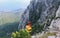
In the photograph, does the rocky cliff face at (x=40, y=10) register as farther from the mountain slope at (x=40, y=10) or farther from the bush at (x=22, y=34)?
the bush at (x=22, y=34)

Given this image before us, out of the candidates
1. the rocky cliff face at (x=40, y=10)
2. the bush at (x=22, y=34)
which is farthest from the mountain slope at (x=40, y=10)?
the bush at (x=22, y=34)

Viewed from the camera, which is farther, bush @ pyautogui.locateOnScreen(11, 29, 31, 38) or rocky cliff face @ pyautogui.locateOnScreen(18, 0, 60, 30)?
rocky cliff face @ pyautogui.locateOnScreen(18, 0, 60, 30)

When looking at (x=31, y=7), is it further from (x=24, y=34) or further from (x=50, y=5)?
(x=24, y=34)

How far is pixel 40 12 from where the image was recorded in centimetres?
17962

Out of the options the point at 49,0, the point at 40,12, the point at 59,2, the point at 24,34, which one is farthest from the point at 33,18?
the point at 24,34

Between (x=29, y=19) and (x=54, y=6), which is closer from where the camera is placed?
(x=54, y=6)

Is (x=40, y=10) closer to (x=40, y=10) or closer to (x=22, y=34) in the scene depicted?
(x=40, y=10)

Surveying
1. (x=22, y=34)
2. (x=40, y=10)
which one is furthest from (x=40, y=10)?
(x=22, y=34)

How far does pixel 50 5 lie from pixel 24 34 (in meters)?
102

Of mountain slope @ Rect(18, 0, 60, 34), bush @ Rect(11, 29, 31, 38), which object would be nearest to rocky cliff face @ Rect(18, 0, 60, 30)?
mountain slope @ Rect(18, 0, 60, 34)

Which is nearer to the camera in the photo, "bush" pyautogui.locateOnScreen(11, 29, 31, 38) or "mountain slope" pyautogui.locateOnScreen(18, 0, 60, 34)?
"bush" pyautogui.locateOnScreen(11, 29, 31, 38)

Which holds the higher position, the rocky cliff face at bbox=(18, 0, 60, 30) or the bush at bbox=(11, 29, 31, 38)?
the bush at bbox=(11, 29, 31, 38)

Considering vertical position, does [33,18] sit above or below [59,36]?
below

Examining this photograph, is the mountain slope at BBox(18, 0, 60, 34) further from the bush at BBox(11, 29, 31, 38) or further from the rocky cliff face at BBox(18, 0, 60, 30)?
the bush at BBox(11, 29, 31, 38)
